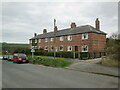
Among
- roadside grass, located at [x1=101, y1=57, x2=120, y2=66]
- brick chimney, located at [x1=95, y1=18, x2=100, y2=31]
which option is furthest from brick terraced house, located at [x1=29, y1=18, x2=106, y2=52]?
roadside grass, located at [x1=101, y1=57, x2=120, y2=66]

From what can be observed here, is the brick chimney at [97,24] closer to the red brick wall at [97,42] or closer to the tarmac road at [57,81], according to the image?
the red brick wall at [97,42]

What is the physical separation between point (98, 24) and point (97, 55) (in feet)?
29.9

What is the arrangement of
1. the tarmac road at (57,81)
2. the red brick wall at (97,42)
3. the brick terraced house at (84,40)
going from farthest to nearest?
the brick terraced house at (84,40) < the red brick wall at (97,42) < the tarmac road at (57,81)

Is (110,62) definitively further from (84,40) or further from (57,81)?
(84,40)

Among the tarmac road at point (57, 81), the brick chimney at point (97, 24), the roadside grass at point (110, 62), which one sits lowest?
the tarmac road at point (57, 81)

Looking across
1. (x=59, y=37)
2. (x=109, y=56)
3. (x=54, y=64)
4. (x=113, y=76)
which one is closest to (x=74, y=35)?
(x=59, y=37)

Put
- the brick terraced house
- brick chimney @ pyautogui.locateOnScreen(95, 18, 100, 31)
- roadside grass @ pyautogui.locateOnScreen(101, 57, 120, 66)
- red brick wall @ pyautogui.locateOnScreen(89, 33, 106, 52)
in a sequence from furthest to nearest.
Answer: brick chimney @ pyautogui.locateOnScreen(95, 18, 100, 31) < the brick terraced house < red brick wall @ pyautogui.locateOnScreen(89, 33, 106, 52) < roadside grass @ pyautogui.locateOnScreen(101, 57, 120, 66)

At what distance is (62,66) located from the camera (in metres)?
15.9

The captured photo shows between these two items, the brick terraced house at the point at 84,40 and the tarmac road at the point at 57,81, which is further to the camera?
the brick terraced house at the point at 84,40

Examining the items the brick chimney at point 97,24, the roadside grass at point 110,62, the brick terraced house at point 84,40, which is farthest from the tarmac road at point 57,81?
the brick chimney at point 97,24

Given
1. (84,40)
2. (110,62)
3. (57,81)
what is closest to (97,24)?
(84,40)

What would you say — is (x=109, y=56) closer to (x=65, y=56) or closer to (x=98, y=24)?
(x=65, y=56)

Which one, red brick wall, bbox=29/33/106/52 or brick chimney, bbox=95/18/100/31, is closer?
red brick wall, bbox=29/33/106/52

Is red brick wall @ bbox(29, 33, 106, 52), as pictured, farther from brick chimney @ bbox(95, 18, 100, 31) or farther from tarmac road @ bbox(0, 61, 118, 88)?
tarmac road @ bbox(0, 61, 118, 88)
